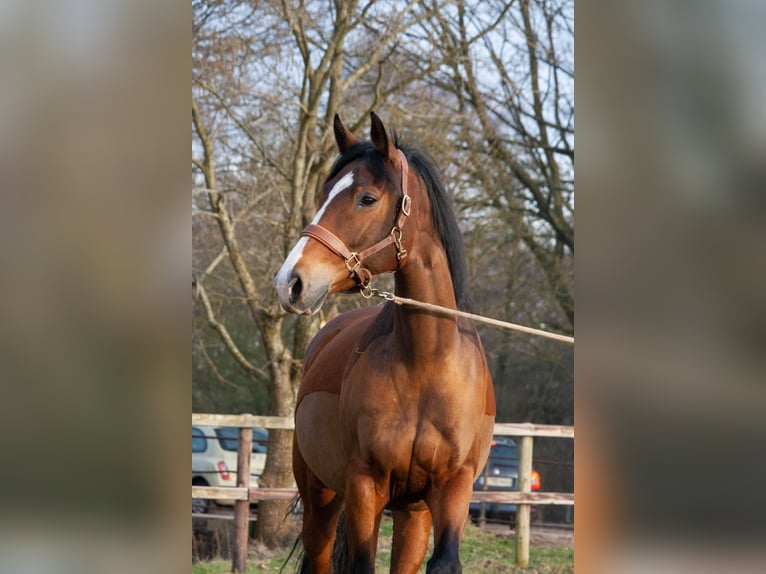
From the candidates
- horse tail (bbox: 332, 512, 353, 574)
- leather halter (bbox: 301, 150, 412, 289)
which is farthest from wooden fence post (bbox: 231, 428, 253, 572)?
leather halter (bbox: 301, 150, 412, 289)

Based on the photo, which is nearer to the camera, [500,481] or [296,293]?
[296,293]

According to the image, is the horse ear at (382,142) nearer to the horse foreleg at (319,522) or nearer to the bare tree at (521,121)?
the horse foreleg at (319,522)

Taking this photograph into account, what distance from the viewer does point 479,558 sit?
28.7ft

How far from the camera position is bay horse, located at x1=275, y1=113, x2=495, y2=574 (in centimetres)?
357

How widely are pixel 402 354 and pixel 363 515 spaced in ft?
2.35

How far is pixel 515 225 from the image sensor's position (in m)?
12.6

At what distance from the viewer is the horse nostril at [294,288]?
3.31 metres

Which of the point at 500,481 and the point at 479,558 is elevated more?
the point at 500,481

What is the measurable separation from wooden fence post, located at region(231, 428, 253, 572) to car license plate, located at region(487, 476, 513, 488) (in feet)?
17.3

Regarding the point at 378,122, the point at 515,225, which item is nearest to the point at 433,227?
the point at 378,122

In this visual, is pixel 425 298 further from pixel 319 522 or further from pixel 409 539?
pixel 319 522
